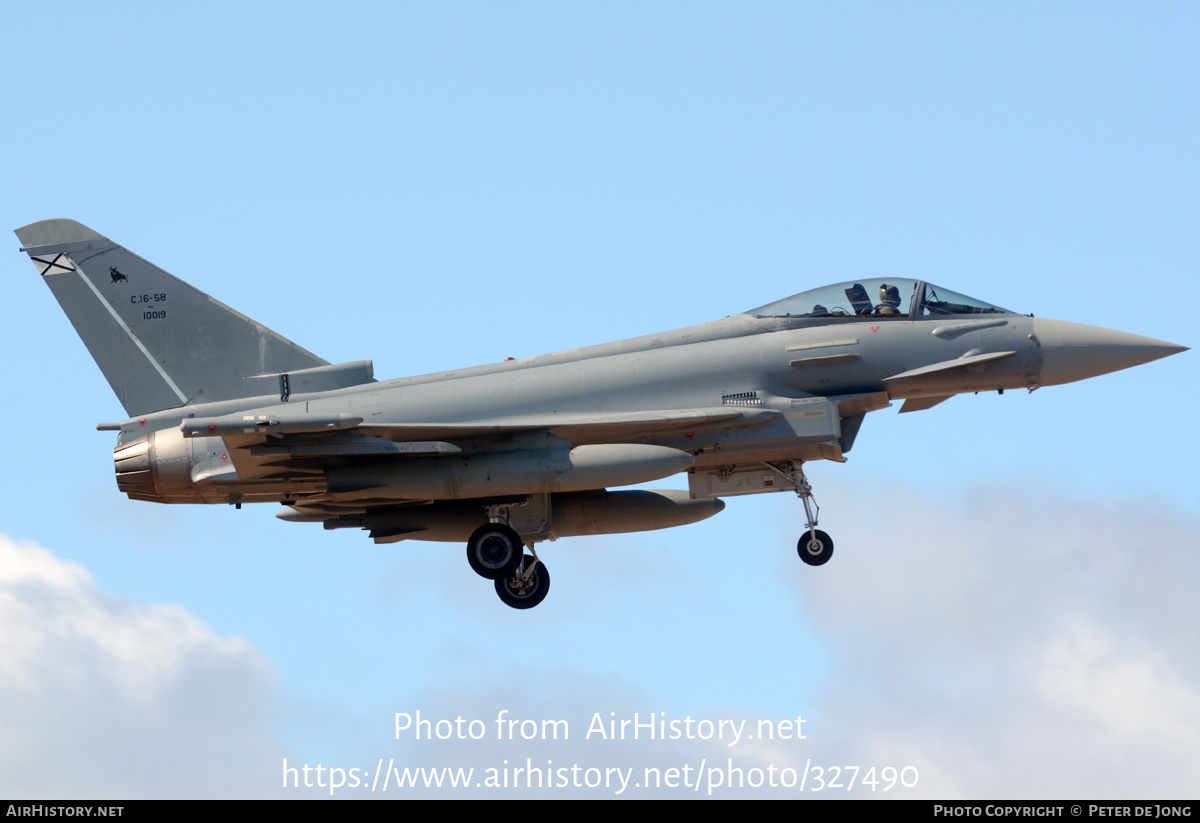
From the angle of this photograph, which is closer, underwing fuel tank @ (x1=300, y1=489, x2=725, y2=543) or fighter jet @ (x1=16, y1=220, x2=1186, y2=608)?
fighter jet @ (x1=16, y1=220, x2=1186, y2=608)

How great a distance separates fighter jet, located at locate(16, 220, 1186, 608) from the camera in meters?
20.1

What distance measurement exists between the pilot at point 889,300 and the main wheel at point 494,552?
5.92 m

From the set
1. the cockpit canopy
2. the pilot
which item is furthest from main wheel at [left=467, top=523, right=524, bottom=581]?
the pilot

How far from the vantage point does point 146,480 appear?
66.5 feet

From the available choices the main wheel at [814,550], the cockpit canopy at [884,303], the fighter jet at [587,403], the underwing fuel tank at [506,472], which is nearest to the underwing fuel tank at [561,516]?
the fighter jet at [587,403]

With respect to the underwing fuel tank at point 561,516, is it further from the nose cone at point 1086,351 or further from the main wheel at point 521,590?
the nose cone at point 1086,351

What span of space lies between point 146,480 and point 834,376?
9327mm

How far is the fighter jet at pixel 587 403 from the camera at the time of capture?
20094mm

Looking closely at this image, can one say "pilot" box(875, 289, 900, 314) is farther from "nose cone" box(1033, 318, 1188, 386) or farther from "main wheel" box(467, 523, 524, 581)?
"main wheel" box(467, 523, 524, 581)

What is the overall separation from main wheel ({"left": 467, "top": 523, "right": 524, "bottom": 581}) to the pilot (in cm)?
592

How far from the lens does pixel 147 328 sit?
2195 cm
